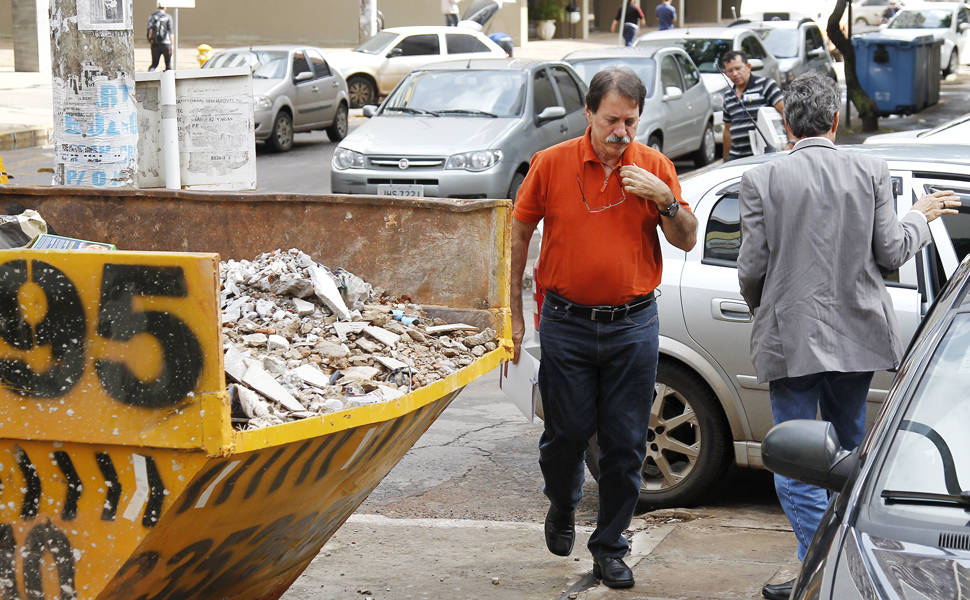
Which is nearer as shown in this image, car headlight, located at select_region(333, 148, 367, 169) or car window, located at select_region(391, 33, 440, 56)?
car headlight, located at select_region(333, 148, 367, 169)

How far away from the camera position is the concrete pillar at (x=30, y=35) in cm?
2716

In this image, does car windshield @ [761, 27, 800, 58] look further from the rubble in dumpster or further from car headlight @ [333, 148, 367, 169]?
the rubble in dumpster

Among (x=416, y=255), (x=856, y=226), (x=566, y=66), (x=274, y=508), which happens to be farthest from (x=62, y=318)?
(x=566, y=66)

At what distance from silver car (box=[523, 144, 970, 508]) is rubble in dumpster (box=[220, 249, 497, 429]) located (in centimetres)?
157

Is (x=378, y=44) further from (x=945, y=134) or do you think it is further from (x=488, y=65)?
(x=945, y=134)

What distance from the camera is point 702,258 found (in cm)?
595

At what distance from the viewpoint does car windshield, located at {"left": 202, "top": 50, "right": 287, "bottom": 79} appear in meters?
20.2

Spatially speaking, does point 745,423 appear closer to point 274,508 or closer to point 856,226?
point 856,226

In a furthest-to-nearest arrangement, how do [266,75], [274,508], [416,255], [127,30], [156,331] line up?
[266,75]
[127,30]
[416,255]
[274,508]
[156,331]

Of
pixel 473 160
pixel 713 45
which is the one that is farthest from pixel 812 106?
pixel 713 45

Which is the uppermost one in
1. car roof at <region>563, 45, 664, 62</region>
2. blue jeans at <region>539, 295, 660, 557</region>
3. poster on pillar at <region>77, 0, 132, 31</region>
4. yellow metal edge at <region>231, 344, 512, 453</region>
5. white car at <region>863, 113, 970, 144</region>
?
car roof at <region>563, 45, 664, 62</region>

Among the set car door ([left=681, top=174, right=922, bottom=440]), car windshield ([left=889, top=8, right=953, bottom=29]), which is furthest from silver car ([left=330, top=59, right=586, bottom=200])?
car windshield ([left=889, top=8, right=953, bottom=29])

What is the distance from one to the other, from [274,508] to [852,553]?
1.68 m

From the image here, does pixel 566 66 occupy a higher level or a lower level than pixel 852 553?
higher
